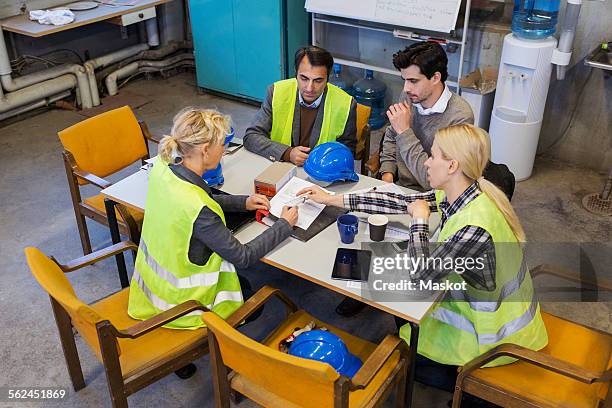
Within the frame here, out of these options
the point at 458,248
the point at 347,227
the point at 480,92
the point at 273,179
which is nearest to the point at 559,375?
the point at 458,248

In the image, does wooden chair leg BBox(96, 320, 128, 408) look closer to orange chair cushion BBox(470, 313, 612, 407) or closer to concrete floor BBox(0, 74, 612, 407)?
concrete floor BBox(0, 74, 612, 407)

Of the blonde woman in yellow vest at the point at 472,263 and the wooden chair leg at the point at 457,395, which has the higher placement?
the blonde woman in yellow vest at the point at 472,263

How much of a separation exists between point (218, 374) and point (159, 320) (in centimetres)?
28

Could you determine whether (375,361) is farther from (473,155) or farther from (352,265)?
(473,155)

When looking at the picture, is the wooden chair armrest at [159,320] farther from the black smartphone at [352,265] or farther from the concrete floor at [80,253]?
the concrete floor at [80,253]

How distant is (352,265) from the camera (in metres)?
2.30

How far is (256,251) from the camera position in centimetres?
233

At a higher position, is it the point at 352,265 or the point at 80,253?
the point at 352,265

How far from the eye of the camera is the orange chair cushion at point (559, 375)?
205 cm

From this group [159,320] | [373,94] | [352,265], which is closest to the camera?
[159,320]

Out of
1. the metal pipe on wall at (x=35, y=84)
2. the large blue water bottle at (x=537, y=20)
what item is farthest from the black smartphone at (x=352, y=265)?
the metal pipe on wall at (x=35, y=84)

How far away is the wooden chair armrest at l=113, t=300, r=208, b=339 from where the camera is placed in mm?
2121

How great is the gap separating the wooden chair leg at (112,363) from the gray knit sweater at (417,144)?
153cm

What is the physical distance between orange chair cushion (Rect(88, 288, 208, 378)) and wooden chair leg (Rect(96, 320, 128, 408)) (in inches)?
1.8
